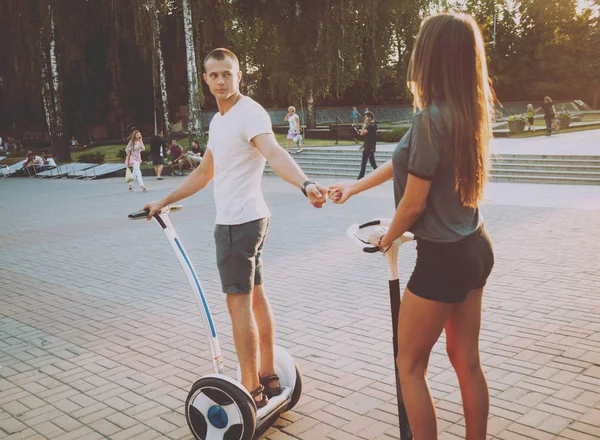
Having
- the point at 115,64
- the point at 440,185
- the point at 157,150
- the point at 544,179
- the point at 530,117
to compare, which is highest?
the point at 115,64

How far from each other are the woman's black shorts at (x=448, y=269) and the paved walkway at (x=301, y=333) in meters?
1.24

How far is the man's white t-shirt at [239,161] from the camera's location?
315 cm

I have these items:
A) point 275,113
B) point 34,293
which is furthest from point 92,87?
point 34,293

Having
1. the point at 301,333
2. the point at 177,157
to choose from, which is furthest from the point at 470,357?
the point at 177,157

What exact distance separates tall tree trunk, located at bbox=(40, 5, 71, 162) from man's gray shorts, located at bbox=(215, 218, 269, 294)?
27.5 metres

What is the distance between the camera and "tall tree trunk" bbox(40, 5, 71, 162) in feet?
90.4

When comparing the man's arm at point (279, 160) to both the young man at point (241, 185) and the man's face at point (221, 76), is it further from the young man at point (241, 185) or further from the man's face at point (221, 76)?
the man's face at point (221, 76)

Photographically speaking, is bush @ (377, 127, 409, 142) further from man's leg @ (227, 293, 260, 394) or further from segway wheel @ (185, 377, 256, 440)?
segway wheel @ (185, 377, 256, 440)

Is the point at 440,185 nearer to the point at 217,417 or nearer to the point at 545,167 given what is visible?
the point at 217,417

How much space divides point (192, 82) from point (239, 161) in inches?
916

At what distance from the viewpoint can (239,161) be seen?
3188 mm

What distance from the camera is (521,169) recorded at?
16.6 m

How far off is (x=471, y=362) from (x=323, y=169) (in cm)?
1843

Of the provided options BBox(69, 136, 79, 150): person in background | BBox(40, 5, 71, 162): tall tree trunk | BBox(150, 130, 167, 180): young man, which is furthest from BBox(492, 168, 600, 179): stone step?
BBox(69, 136, 79, 150): person in background
